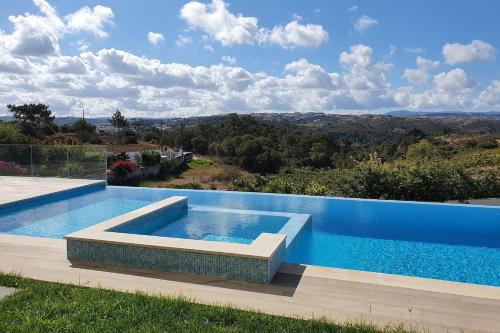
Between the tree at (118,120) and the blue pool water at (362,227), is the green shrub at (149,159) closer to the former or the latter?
the blue pool water at (362,227)

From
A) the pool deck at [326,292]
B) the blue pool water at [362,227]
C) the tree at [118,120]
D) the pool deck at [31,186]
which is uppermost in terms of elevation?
the tree at [118,120]

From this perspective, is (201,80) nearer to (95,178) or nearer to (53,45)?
(53,45)

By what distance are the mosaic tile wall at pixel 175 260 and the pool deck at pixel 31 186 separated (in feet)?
17.1

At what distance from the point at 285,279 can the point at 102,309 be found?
5.64 ft

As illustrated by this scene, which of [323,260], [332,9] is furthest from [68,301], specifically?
[332,9]

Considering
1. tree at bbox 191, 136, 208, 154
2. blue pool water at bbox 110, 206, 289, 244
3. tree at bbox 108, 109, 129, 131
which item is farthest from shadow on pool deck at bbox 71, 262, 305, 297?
tree at bbox 108, 109, 129, 131

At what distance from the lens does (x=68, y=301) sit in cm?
353

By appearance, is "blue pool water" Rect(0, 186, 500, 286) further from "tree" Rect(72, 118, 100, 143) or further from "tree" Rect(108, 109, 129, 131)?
"tree" Rect(108, 109, 129, 131)

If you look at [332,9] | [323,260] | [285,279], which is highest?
[332,9]

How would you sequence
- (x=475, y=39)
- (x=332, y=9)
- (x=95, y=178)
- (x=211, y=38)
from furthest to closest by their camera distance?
(x=475, y=39) < (x=211, y=38) < (x=332, y=9) < (x=95, y=178)

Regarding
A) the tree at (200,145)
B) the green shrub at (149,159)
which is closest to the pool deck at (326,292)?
the green shrub at (149,159)

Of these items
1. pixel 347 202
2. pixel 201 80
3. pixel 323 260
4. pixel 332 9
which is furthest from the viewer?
pixel 201 80

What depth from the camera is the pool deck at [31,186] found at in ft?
31.3

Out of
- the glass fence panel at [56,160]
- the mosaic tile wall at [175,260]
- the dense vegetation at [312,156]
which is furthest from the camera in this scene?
the glass fence panel at [56,160]
